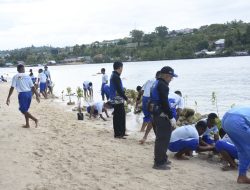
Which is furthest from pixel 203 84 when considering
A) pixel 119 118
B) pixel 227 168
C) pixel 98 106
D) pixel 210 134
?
pixel 227 168

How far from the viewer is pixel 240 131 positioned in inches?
219

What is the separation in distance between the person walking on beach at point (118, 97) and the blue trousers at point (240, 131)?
12.9 ft

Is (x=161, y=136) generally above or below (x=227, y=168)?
above

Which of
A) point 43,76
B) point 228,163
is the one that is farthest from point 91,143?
point 43,76

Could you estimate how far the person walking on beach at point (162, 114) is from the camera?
6.64 metres

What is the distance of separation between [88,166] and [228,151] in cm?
236

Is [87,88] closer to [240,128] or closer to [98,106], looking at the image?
[98,106]

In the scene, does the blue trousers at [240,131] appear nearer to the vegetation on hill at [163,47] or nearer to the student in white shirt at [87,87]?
the student in white shirt at [87,87]

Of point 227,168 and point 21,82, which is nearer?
point 227,168

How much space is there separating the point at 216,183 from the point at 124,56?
10520 centimetres

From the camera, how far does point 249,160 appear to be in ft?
19.1

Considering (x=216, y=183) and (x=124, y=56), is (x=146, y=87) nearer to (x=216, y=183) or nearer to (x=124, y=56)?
(x=216, y=183)

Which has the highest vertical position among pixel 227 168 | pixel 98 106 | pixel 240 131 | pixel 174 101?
pixel 174 101


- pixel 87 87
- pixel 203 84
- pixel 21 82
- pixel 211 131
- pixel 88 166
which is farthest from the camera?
pixel 203 84
